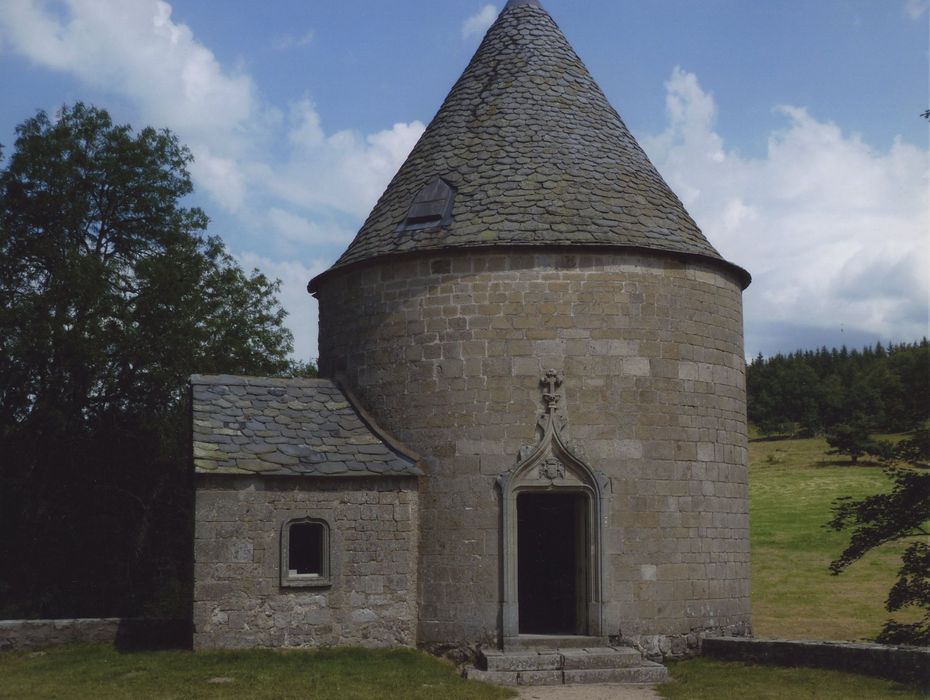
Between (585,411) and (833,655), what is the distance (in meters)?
3.89

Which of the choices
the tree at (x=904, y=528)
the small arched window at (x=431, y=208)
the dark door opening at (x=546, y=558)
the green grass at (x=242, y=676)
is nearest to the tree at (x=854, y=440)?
the tree at (x=904, y=528)

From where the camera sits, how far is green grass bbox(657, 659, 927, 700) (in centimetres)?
1020

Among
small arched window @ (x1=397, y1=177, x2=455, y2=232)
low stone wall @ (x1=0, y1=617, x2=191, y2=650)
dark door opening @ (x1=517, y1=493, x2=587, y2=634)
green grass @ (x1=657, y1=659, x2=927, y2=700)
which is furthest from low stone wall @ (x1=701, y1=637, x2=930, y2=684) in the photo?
low stone wall @ (x1=0, y1=617, x2=191, y2=650)

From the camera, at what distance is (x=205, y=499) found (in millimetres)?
12086

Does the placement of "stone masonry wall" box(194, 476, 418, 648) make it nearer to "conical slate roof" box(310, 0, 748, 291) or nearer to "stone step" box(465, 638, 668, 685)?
"stone step" box(465, 638, 668, 685)

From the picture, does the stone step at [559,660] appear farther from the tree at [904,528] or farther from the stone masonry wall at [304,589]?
the tree at [904,528]

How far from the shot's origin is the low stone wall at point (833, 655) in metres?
10.6

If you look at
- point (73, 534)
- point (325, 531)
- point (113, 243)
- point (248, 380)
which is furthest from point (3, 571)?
point (325, 531)

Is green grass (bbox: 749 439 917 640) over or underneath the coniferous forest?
underneath

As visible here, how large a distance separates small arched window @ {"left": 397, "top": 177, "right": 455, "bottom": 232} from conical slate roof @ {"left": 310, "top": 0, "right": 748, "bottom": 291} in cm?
2

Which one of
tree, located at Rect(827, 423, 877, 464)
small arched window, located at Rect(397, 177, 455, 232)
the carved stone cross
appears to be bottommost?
tree, located at Rect(827, 423, 877, 464)

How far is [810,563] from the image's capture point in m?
27.0

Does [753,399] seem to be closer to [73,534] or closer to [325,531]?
[73,534]

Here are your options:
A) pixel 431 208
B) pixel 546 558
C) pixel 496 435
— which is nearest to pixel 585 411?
pixel 496 435
